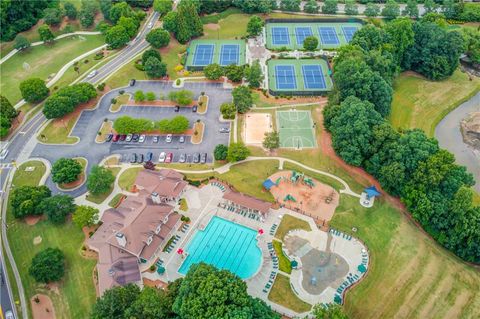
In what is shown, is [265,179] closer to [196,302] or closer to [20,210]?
[196,302]

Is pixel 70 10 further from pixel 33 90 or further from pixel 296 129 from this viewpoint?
pixel 296 129

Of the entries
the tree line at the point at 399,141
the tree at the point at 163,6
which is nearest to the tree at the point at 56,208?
the tree line at the point at 399,141

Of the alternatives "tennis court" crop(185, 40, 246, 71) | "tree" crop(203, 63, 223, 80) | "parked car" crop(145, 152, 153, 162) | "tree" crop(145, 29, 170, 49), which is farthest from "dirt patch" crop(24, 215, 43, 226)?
"tree" crop(145, 29, 170, 49)

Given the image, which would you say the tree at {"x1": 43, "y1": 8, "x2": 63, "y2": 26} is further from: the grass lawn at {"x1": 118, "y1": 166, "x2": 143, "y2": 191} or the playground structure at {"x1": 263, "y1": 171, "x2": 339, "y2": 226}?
the playground structure at {"x1": 263, "y1": 171, "x2": 339, "y2": 226}

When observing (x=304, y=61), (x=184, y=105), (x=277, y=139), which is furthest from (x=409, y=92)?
(x=184, y=105)

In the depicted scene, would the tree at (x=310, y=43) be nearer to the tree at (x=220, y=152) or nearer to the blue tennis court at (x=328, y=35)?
the blue tennis court at (x=328, y=35)

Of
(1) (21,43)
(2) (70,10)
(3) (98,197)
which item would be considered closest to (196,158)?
(3) (98,197)
